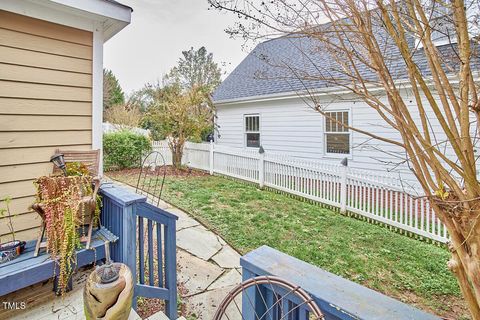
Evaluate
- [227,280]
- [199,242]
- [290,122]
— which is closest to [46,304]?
[227,280]

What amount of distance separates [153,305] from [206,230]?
169 cm

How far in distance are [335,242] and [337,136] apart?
4150 mm

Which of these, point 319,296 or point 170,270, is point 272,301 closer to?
point 319,296

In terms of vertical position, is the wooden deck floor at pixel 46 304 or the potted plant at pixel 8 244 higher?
the potted plant at pixel 8 244

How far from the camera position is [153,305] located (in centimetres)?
261

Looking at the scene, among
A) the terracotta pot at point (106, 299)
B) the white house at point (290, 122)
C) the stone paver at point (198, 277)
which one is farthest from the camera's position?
the white house at point (290, 122)

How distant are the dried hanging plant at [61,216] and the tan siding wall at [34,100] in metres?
0.63

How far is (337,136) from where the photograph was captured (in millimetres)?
7422

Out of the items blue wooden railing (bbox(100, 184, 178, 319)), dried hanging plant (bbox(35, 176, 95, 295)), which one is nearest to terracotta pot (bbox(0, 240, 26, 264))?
dried hanging plant (bbox(35, 176, 95, 295))

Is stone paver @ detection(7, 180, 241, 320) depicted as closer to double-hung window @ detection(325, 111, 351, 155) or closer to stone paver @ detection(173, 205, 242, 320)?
stone paver @ detection(173, 205, 242, 320)

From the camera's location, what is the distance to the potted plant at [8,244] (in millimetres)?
1915

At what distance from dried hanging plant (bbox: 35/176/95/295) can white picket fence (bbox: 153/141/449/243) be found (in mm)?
3491

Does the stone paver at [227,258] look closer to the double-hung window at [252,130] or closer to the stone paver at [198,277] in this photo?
the stone paver at [198,277]

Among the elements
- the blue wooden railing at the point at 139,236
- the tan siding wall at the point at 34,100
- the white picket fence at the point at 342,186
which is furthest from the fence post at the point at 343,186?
the tan siding wall at the point at 34,100
